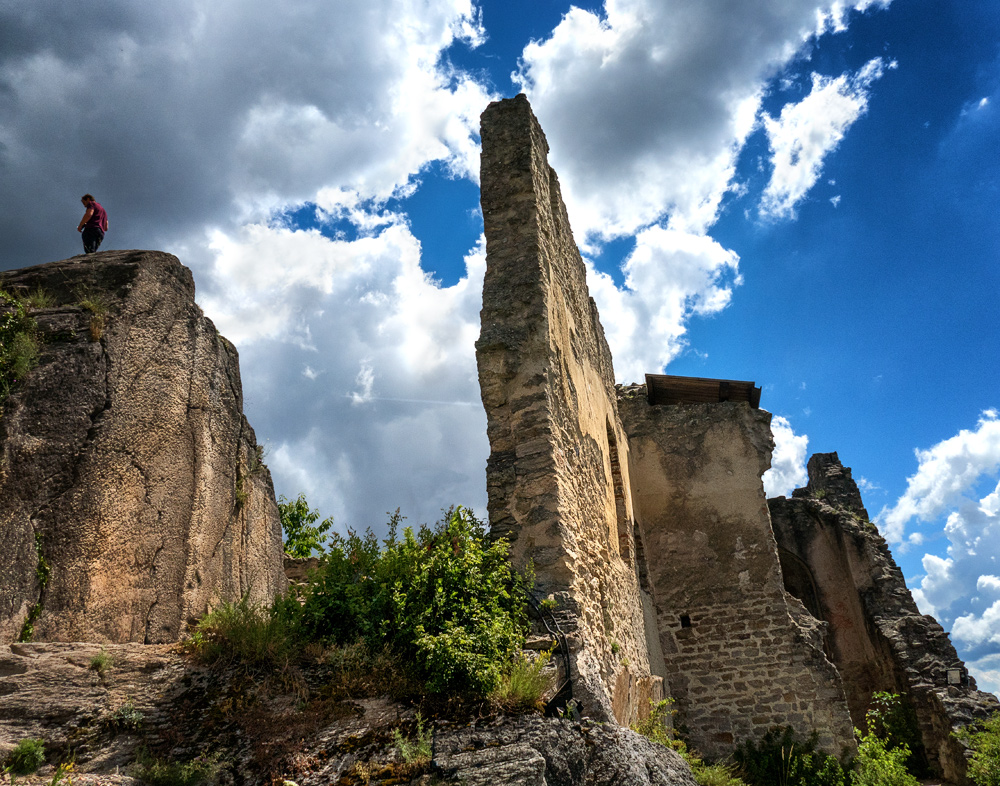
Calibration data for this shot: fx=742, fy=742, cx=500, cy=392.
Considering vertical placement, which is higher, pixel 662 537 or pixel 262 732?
pixel 662 537

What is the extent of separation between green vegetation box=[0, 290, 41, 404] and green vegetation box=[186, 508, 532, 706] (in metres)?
1.97

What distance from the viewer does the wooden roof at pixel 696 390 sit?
12.4m

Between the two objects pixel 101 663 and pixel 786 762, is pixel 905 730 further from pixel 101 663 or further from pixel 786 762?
pixel 101 663

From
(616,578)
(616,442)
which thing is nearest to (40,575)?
(616,578)

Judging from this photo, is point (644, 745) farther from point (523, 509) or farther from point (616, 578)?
point (616, 578)

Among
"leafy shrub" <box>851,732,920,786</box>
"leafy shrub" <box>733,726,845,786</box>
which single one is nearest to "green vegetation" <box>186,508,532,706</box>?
"leafy shrub" <box>733,726,845,786</box>

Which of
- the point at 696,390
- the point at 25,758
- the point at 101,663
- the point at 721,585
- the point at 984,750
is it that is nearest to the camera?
the point at 25,758

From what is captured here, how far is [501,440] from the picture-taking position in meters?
6.46

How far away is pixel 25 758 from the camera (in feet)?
11.6

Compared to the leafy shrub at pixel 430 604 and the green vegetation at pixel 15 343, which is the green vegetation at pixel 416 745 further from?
the green vegetation at pixel 15 343

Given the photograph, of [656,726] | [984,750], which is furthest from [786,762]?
[984,750]

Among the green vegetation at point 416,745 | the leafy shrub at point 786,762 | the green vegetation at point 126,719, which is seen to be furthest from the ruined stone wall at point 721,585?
the green vegetation at point 126,719

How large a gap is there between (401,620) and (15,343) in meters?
3.09

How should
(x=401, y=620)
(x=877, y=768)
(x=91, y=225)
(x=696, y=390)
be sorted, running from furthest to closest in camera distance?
(x=696, y=390) < (x=877, y=768) < (x=91, y=225) < (x=401, y=620)
